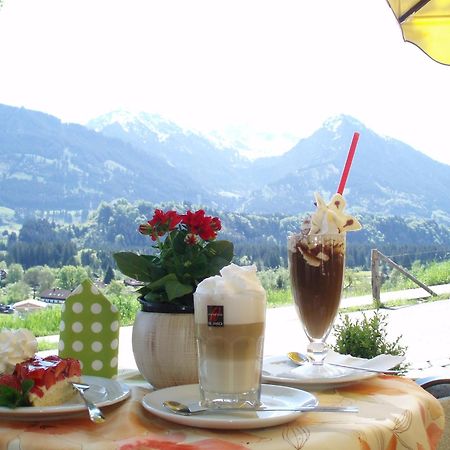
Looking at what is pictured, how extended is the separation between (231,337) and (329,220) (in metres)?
0.31

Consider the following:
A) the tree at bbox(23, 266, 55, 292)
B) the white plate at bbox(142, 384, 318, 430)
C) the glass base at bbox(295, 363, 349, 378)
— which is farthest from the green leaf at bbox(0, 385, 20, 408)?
the tree at bbox(23, 266, 55, 292)

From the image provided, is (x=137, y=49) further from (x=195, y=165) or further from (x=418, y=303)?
(x=418, y=303)

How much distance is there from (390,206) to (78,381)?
20.0 metres

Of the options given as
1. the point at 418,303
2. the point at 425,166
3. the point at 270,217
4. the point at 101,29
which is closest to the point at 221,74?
the point at 101,29

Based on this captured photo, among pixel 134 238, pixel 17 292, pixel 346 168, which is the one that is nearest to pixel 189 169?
pixel 134 238

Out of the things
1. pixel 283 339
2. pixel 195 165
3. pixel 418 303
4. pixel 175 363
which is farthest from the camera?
pixel 195 165

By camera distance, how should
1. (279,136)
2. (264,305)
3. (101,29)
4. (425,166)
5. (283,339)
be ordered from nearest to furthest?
(264,305), (283,339), (425,166), (101,29), (279,136)

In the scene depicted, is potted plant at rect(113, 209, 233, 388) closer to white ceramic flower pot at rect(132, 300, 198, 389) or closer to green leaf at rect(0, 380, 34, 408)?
white ceramic flower pot at rect(132, 300, 198, 389)

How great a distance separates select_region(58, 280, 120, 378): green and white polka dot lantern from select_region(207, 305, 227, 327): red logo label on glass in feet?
1.07

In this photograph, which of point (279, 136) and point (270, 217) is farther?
point (279, 136)

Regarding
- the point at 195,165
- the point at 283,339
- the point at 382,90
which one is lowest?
the point at 283,339

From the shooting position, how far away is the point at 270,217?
1199cm

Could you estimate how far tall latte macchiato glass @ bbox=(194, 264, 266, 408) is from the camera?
0.76 meters

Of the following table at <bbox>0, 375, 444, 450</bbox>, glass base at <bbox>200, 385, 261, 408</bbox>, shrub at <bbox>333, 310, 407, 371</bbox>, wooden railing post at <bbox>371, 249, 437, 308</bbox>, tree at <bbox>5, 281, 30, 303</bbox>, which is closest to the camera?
table at <bbox>0, 375, 444, 450</bbox>
